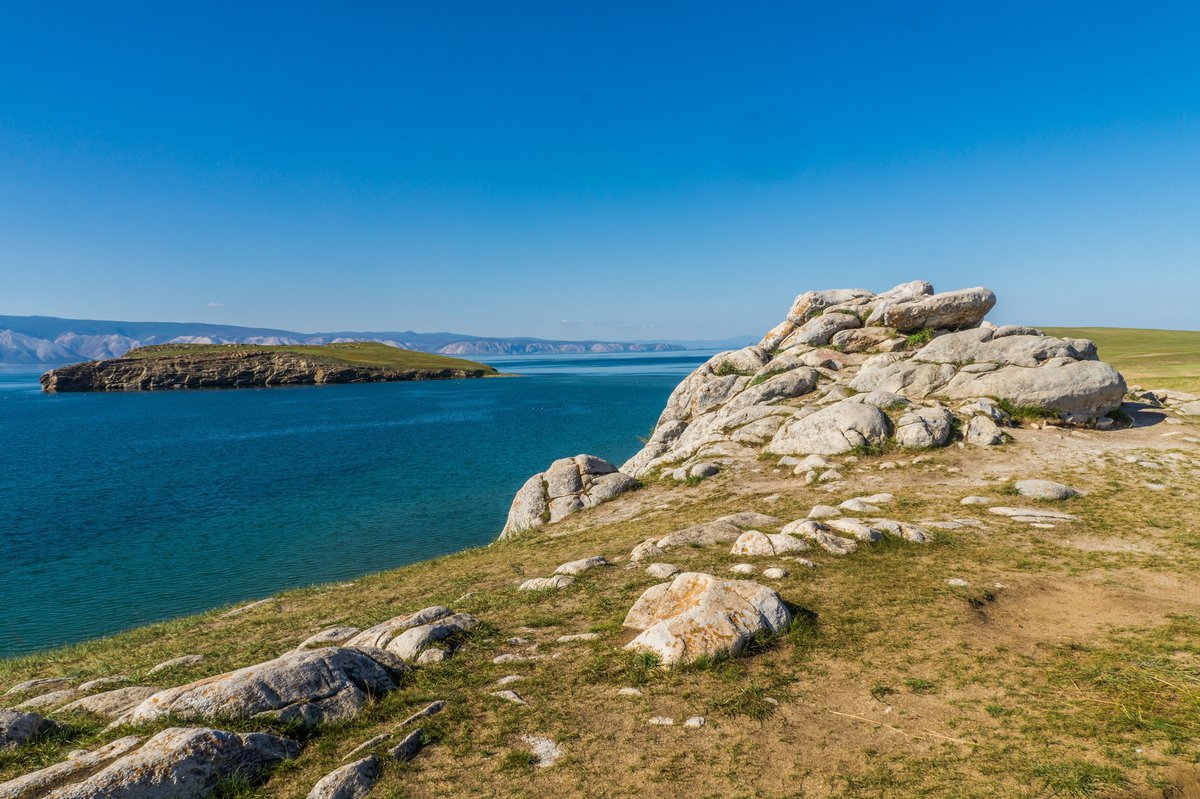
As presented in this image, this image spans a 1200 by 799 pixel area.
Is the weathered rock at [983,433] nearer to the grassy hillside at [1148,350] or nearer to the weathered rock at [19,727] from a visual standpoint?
the weathered rock at [19,727]

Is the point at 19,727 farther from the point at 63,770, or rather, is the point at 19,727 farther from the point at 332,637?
the point at 332,637

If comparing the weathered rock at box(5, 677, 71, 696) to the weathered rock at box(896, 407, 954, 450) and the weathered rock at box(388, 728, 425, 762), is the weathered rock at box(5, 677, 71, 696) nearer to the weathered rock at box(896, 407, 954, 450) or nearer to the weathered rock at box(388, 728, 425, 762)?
the weathered rock at box(388, 728, 425, 762)

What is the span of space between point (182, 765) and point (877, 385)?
38895 millimetres

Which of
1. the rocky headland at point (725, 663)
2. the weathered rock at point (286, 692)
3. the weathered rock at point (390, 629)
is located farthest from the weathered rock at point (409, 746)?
the weathered rock at point (390, 629)

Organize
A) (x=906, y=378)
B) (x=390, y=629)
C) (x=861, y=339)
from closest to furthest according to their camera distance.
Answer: (x=390, y=629), (x=906, y=378), (x=861, y=339)

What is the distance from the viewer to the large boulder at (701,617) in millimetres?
11961

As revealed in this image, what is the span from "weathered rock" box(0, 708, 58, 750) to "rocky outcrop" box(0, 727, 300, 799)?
5.54 ft

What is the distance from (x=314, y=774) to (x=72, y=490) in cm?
6288

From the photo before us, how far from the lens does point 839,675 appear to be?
11.4 metres

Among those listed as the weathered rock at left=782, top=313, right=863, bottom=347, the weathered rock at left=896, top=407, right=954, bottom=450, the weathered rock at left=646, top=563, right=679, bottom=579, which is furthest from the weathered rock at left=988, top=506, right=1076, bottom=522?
the weathered rock at left=782, top=313, right=863, bottom=347

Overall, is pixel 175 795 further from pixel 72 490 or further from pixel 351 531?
pixel 72 490

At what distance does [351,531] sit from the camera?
3803 cm

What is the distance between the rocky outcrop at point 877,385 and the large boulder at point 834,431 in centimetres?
6

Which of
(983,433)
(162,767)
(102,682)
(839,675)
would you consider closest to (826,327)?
(983,433)
